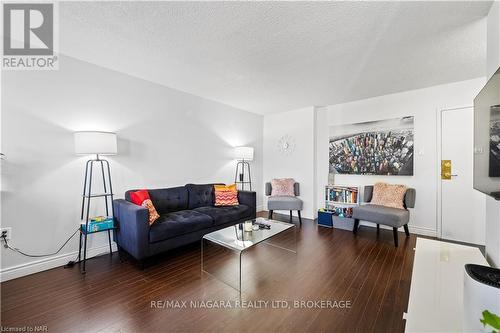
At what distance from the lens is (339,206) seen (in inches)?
152

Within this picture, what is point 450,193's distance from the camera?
3127mm

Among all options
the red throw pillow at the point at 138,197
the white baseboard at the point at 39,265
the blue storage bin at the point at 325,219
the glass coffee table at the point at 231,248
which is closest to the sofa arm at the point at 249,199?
the glass coffee table at the point at 231,248

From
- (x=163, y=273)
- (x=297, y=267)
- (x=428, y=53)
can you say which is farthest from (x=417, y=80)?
(x=163, y=273)

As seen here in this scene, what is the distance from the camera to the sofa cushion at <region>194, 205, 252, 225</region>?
118 inches

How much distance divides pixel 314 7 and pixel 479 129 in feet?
5.03

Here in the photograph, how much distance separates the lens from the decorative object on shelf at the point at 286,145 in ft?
15.5

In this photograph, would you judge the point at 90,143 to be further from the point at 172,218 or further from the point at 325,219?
the point at 325,219

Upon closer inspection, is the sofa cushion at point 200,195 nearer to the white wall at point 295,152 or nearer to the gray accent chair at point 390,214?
the white wall at point 295,152

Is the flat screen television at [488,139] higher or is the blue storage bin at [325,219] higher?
the flat screen television at [488,139]

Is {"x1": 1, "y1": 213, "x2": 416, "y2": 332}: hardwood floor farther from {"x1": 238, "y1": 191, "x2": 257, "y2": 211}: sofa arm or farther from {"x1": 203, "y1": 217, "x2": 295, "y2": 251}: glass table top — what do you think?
{"x1": 238, "y1": 191, "x2": 257, "y2": 211}: sofa arm

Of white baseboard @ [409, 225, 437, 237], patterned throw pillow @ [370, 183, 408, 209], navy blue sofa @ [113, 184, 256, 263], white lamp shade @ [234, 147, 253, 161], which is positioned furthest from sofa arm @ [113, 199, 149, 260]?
white baseboard @ [409, 225, 437, 237]

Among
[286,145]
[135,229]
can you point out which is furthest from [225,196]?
[286,145]

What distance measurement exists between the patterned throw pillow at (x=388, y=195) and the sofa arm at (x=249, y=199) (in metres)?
2.01

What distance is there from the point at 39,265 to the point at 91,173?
1.06m
